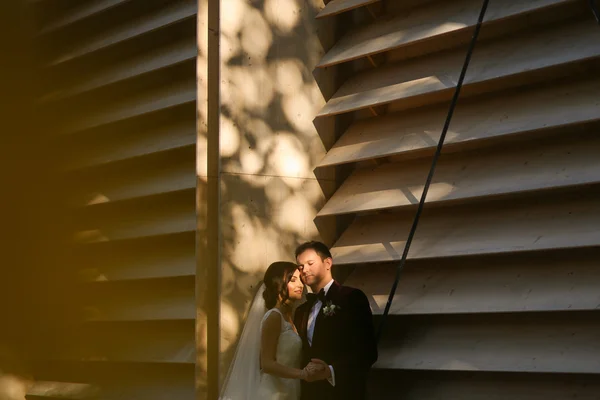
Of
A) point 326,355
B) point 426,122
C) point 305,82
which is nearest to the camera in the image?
point 326,355

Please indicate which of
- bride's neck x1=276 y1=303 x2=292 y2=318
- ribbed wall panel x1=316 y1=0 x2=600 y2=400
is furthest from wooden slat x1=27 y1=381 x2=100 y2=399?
ribbed wall panel x1=316 y1=0 x2=600 y2=400

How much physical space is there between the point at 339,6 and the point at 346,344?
84.4 inches

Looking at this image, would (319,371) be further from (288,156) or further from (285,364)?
(288,156)

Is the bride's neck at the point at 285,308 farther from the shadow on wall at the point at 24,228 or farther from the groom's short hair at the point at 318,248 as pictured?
the shadow on wall at the point at 24,228

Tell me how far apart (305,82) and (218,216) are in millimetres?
1086

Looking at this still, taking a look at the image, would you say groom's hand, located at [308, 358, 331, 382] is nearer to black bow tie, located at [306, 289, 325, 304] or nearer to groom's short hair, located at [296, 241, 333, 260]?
black bow tie, located at [306, 289, 325, 304]

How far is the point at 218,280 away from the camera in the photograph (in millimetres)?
4871

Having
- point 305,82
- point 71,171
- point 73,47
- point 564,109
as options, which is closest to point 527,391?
point 564,109

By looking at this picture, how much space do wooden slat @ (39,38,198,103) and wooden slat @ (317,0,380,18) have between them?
853mm

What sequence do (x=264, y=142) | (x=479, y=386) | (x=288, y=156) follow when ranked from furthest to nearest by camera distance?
(x=288, y=156)
(x=264, y=142)
(x=479, y=386)

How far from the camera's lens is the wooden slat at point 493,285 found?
4.10 meters

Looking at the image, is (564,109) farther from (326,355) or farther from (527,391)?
(326,355)

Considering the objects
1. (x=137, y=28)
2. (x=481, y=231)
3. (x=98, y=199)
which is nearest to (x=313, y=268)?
(x=481, y=231)

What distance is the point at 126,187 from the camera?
5.89m
